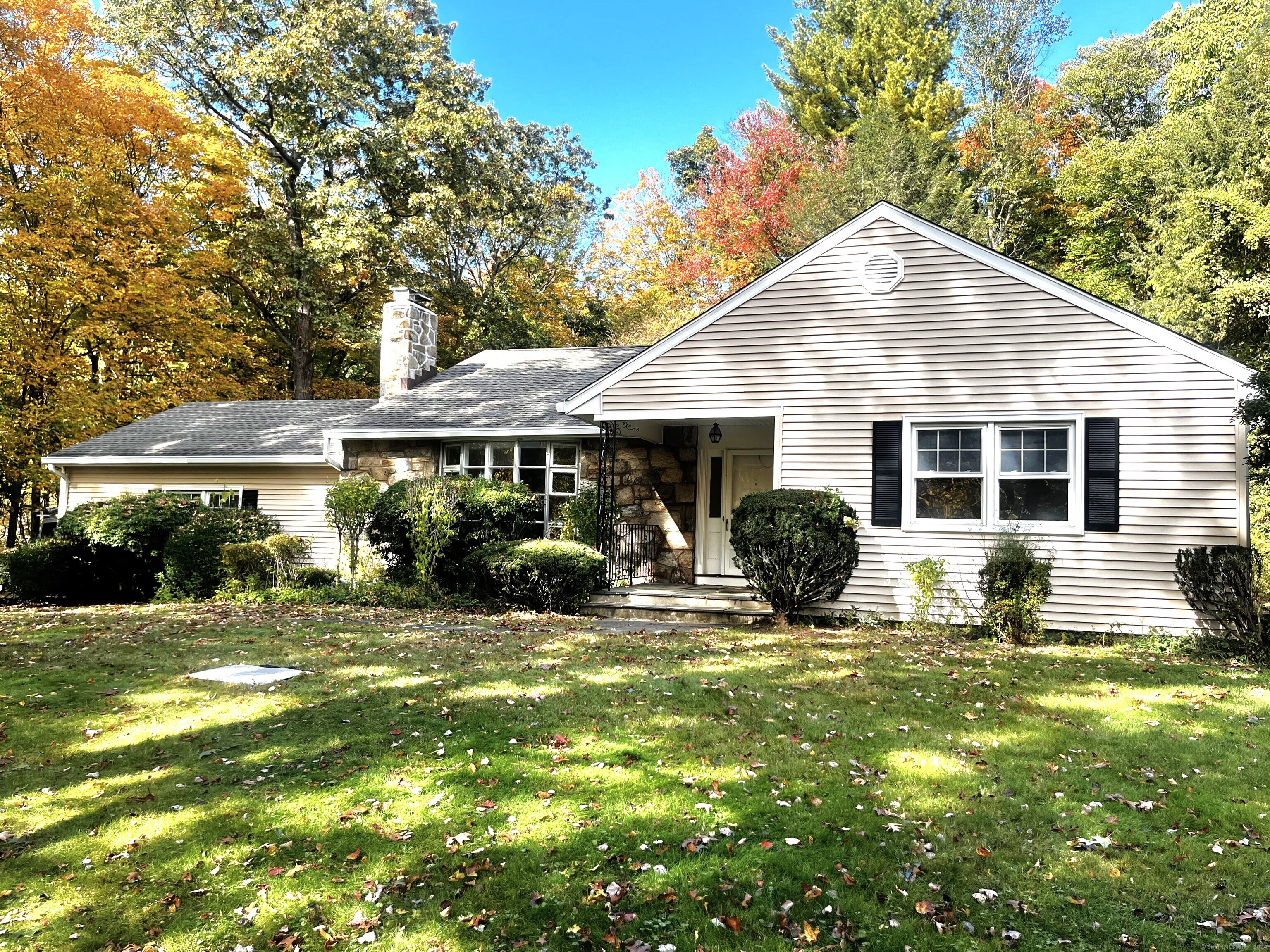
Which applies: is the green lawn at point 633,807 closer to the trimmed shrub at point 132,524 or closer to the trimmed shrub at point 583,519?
the trimmed shrub at point 583,519

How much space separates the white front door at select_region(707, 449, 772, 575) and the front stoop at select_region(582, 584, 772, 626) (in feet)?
4.20

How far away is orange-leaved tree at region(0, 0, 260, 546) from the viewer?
53.8 feet

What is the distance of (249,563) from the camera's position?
12.3m

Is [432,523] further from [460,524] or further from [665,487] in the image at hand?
[665,487]

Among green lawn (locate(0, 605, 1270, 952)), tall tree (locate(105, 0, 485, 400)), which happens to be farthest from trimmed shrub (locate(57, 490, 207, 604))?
tall tree (locate(105, 0, 485, 400))

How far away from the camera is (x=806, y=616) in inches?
387

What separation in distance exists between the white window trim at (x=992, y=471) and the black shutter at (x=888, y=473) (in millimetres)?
78

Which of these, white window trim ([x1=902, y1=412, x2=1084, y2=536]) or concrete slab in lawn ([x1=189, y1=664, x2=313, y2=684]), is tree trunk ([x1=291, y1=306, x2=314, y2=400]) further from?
white window trim ([x1=902, y1=412, x2=1084, y2=536])

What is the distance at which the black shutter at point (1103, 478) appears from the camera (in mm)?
8766

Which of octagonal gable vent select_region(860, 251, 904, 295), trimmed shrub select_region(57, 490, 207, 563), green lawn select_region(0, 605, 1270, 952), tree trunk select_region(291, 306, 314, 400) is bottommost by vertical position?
green lawn select_region(0, 605, 1270, 952)

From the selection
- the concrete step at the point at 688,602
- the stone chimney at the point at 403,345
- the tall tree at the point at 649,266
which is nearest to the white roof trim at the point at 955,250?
the concrete step at the point at 688,602

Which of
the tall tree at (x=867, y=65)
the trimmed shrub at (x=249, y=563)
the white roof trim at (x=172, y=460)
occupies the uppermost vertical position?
the tall tree at (x=867, y=65)

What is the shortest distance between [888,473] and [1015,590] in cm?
200

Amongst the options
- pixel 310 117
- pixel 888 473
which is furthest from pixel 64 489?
pixel 888 473
